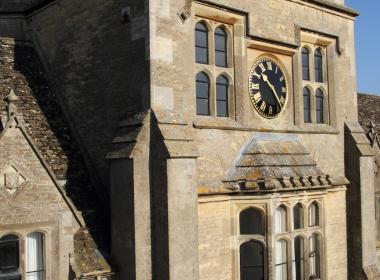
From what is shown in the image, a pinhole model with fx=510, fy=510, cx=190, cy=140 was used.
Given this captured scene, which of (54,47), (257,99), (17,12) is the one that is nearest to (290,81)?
(257,99)

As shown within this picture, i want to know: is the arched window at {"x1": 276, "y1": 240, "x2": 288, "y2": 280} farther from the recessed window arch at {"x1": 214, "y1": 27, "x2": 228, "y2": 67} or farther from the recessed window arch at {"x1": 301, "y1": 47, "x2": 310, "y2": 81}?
the recessed window arch at {"x1": 301, "y1": 47, "x2": 310, "y2": 81}

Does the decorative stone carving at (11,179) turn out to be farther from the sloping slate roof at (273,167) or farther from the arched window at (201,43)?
the arched window at (201,43)

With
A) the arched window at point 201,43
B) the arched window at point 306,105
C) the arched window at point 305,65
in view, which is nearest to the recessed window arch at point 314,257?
the arched window at point 306,105

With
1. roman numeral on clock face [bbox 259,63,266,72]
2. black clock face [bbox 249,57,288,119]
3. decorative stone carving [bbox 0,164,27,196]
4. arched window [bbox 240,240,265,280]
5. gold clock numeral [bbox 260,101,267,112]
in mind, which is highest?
roman numeral on clock face [bbox 259,63,266,72]

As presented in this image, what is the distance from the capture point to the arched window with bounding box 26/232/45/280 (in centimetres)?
1187

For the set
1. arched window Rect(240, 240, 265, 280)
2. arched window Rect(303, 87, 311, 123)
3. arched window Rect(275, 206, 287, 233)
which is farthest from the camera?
arched window Rect(303, 87, 311, 123)

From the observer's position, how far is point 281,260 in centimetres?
1477

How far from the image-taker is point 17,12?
1830 centimetres

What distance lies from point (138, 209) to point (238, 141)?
12.8 feet

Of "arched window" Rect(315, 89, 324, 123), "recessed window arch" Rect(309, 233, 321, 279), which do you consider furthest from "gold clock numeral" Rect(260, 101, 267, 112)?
"recessed window arch" Rect(309, 233, 321, 279)

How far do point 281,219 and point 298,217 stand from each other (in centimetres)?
89

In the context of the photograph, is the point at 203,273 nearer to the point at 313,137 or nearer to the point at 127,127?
the point at 127,127

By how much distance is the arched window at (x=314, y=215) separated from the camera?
1577 centimetres

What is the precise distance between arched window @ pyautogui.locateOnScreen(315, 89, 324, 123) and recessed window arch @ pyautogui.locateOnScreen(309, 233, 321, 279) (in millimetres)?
4287
